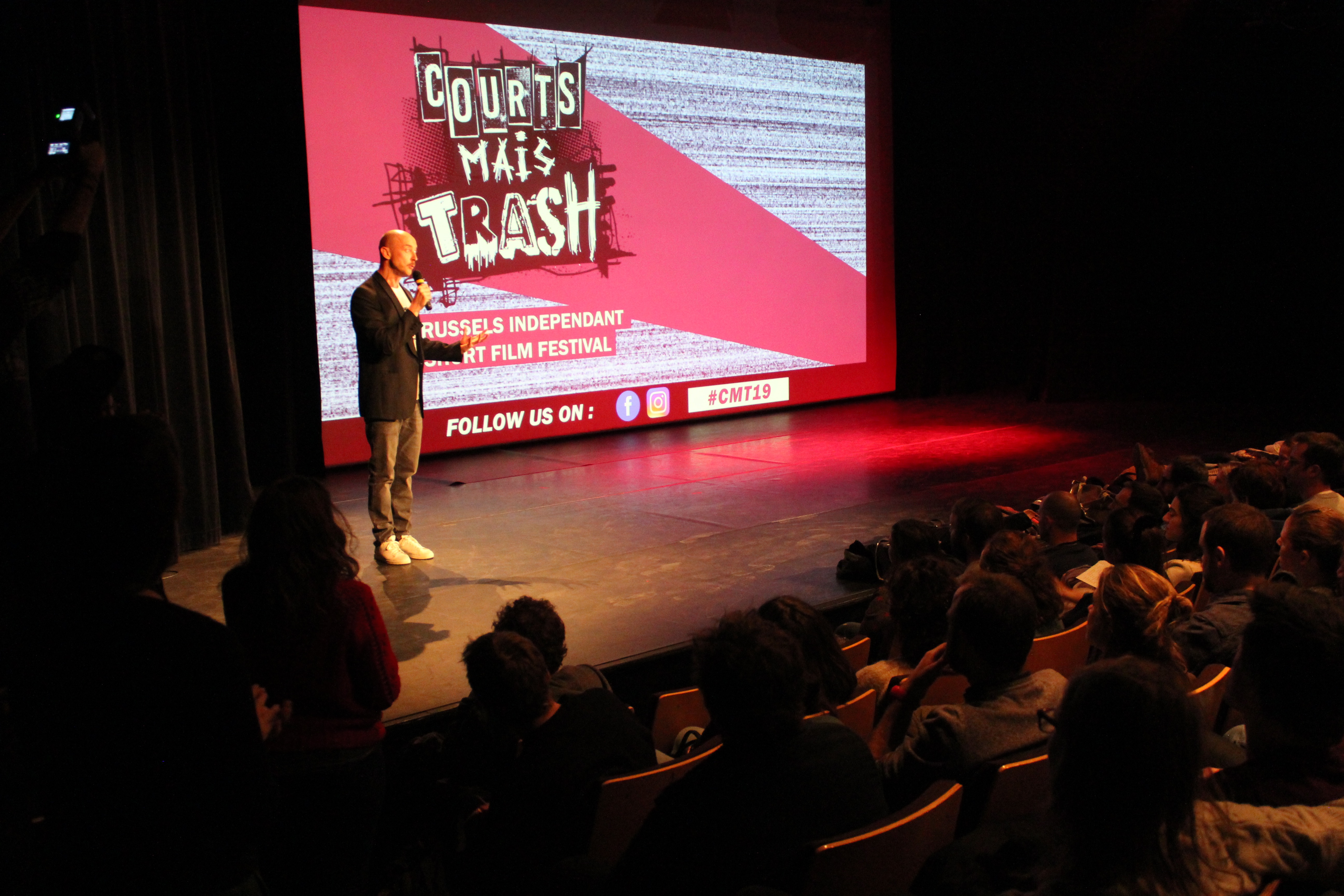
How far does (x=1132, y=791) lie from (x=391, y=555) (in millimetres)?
3692

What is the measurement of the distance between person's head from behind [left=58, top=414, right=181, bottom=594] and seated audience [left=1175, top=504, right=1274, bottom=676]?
2103 mm

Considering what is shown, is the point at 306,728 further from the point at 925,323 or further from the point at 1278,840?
the point at 925,323

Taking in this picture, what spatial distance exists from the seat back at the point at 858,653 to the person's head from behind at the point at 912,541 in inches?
13.6

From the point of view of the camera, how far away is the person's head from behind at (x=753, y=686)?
151 cm

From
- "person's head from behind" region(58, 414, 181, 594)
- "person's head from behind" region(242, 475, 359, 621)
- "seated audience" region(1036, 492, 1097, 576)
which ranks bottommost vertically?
"seated audience" region(1036, 492, 1097, 576)

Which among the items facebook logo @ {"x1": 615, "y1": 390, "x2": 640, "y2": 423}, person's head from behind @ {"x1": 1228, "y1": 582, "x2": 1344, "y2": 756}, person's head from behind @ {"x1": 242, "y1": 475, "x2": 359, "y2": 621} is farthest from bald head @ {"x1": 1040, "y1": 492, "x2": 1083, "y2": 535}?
facebook logo @ {"x1": 615, "y1": 390, "x2": 640, "y2": 423}

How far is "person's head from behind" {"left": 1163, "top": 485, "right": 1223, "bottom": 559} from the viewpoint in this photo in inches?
133

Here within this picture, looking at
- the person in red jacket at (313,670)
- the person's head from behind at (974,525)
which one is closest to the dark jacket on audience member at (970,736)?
the person in red jacket at (313,670)

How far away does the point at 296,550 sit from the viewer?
167 centimetres

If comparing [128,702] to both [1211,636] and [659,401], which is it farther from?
[659,401]

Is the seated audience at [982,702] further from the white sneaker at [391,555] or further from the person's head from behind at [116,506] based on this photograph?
the white sneaker at [391,555]

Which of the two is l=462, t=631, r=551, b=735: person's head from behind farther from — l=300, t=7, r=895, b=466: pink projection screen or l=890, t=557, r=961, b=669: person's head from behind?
l=300, t=7, r=895, b=466: pink projection screen

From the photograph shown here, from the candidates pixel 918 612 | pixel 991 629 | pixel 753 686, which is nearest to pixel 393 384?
pixel 918 612

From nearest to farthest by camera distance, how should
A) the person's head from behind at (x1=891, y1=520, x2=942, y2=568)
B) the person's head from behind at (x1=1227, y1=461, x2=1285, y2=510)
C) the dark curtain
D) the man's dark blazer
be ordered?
1. the person's head from behind at (x1=891, y1=520, x2=942, y2=568)
2. the person's head from behind at (x1=1227, y1=461, x2=1285, y2=510)
3. the dark curtain
4. the man's dark blazer
